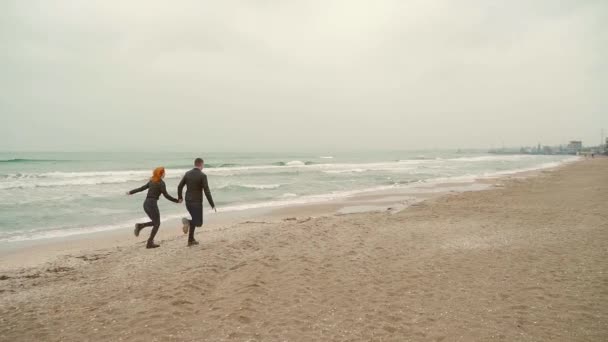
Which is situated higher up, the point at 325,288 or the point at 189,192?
the point at 189,192

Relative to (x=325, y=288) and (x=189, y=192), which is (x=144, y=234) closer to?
(x=189, y=192)

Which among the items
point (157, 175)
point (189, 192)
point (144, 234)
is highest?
point (157, 175)

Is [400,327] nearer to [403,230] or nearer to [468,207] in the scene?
[403,230]

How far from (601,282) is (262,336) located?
5.14 meters

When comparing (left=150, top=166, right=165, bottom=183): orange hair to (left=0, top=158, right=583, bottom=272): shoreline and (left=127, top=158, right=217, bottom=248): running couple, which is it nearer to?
(left=127, top=158, right=217, bottom=248): running couple

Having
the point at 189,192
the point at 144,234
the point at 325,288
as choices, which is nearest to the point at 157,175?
the point at 189,192

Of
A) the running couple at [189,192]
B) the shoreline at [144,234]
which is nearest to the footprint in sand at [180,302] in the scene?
the running couple at [189,192]

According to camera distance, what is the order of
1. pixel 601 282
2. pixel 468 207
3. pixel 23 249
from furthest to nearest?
pixel 468 207
pixel 23 249
pixel 601 282

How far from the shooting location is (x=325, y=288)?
507 centimetres

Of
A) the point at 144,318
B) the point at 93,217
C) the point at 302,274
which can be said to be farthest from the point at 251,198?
the point at 144,318

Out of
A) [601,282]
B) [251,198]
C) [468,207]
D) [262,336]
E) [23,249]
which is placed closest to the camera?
[262,336]

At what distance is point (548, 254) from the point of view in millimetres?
6504

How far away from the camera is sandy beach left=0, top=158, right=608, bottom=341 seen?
383 centimetres

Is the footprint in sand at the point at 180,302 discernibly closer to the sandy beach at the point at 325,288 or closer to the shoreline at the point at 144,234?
the sandy beach at the point at 325,288
